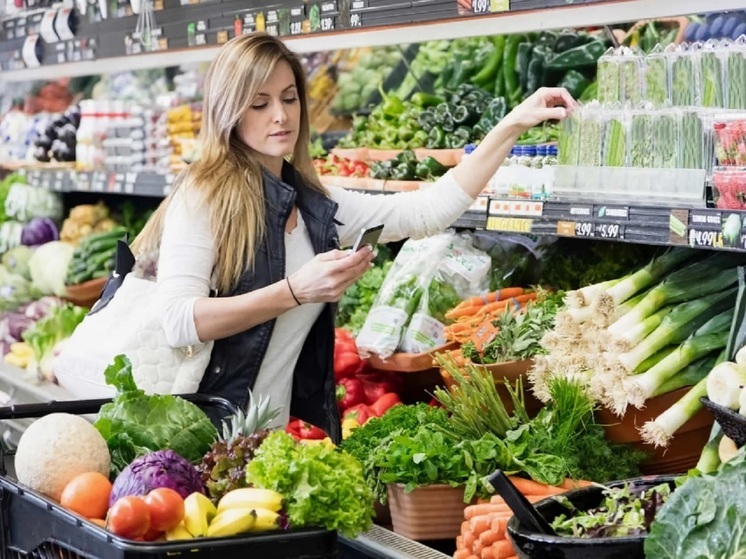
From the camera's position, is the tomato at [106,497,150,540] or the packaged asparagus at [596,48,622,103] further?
the packaged asparagus at [596,48,622,103]

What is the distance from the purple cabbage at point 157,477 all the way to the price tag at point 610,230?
1230 millimetres

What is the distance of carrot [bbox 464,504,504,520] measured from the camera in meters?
2.72

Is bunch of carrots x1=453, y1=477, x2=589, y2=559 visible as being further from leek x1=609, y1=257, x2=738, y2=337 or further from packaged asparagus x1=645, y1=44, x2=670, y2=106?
packaged asparagus x1=645, y1=44, x2=670, y2=106

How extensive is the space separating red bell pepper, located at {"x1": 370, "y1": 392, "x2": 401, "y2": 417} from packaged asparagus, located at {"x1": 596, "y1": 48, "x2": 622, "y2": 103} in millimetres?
1315

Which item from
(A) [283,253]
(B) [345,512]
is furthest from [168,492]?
(A) [283,253]

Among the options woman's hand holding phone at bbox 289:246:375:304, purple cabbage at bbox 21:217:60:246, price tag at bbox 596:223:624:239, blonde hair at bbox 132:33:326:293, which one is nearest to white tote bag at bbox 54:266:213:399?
blonde hair at bbox 132:33:326:293

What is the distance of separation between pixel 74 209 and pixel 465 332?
12.7 feet

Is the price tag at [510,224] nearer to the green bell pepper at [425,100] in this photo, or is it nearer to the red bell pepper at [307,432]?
the red bell pepper at [307,432]

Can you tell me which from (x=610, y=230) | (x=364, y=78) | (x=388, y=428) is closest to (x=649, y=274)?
(x=610, y=230)

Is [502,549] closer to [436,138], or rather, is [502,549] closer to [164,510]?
[164,510]

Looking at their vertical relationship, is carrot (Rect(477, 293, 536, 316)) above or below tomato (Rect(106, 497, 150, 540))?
above

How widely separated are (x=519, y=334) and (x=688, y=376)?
2.01ft

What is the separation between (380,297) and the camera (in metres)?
4.12

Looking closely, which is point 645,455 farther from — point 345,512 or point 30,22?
point 30,22
